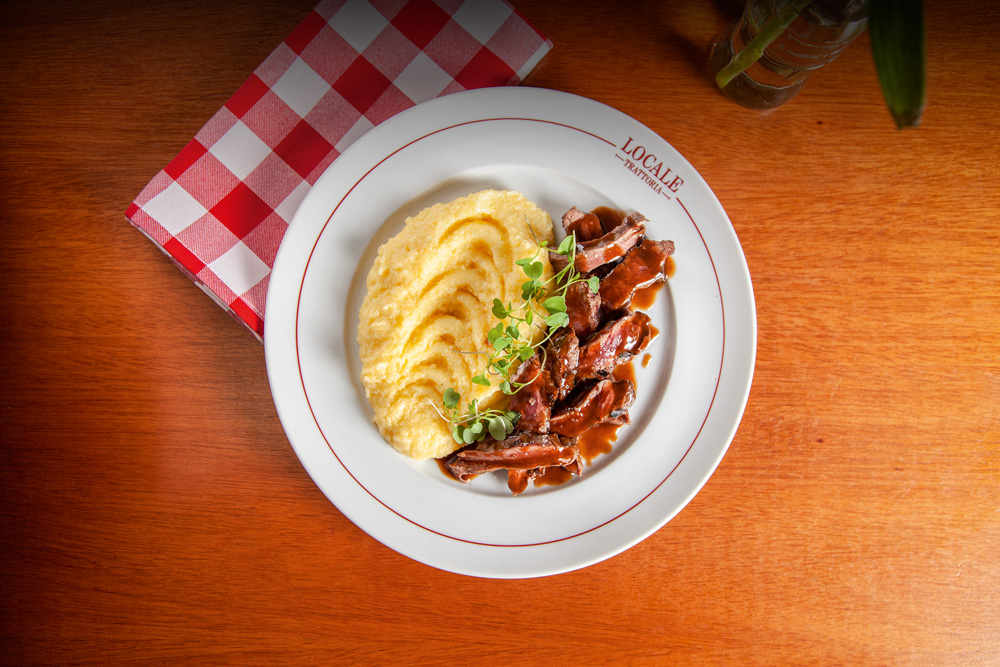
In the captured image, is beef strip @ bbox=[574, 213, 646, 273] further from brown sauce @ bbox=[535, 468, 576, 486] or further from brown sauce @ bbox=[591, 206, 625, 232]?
brown sauce @ bbox=[535, 468, 576, 486]

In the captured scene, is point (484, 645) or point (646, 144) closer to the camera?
point (646, 144)

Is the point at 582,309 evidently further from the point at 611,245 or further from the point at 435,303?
the point at 435,303

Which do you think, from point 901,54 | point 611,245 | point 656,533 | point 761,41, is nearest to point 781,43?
point 761,41

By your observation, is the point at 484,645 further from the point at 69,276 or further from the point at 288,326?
the point at 69,276

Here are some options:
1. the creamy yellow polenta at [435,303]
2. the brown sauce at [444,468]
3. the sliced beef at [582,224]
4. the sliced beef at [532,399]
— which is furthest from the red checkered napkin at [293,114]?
the sliced beef at [532,399]

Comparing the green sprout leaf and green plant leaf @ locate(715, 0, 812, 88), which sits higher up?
green plant leaf @ locate(715, 0, 812, 88)

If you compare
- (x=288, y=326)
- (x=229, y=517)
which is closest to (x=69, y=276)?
(x=288, y=326)

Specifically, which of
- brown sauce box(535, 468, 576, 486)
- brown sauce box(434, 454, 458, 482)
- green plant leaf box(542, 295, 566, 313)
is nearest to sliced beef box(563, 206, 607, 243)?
green plant leaf box(542, 295, 566, 313)
